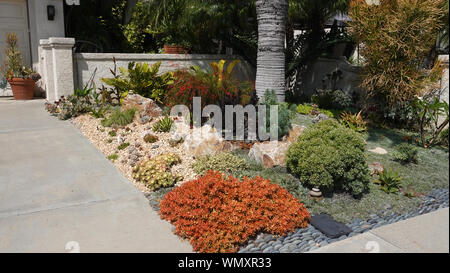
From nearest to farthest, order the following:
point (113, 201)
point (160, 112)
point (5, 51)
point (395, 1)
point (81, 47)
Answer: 1. point (113, 201)
2. point (395, 1)
3. point (160, 112)
4. point (5, 51)
5. point (81, 47)

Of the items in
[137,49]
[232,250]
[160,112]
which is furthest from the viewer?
[137,49]

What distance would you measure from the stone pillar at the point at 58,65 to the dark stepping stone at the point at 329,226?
24.4 feet

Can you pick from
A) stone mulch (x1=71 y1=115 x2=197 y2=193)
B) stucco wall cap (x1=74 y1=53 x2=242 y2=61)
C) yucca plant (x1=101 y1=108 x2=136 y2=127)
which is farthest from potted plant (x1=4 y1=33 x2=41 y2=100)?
yucca plant (x1=101 y1=108 x2=136 y2=127)

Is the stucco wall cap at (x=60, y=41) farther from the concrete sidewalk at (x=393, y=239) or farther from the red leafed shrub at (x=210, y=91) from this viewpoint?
the concrete sidewalk at (x=393, y=239)

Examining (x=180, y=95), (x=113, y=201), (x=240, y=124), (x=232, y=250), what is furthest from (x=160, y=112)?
(x=232, y=250)

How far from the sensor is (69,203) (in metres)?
4.64

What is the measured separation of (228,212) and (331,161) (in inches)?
60.7

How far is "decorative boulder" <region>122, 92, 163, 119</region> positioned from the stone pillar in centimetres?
230

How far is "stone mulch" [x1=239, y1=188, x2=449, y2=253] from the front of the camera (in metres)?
Result: 3.92

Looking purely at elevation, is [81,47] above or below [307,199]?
above

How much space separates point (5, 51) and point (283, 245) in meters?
9.76

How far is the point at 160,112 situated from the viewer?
8188 mm

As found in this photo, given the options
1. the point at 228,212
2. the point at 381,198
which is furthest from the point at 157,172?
the point at 381,198
